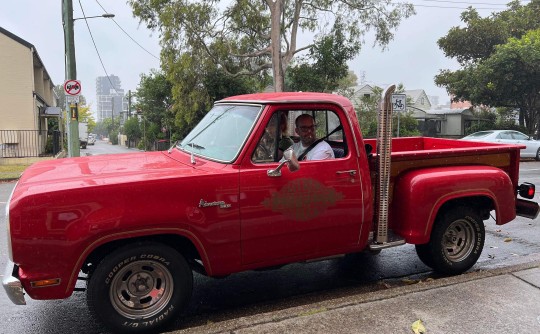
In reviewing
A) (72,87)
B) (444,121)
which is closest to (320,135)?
(72,87)

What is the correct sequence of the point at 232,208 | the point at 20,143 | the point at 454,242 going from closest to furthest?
the point at 232,208, the point at 454,242, the point at 20,143

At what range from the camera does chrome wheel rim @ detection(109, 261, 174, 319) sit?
340 centimetres

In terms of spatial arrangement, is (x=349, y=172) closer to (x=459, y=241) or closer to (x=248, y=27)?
(x=459, y=241)

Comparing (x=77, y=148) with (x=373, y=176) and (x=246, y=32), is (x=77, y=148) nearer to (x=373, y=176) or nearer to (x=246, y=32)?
(x=246, y=32)

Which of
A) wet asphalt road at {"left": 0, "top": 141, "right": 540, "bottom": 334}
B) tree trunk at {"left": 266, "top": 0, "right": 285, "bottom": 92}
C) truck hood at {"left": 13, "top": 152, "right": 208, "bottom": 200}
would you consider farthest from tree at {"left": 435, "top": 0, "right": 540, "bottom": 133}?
truck hood at {"left": 13, "top": 152, "right": 208, "bottom": 200}

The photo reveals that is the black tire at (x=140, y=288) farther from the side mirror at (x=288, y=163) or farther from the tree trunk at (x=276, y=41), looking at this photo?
the tree trunk at (x=276, y=41)

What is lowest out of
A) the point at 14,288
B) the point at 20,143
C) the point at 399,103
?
the point at 14,288

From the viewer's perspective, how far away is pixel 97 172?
3.65 meters

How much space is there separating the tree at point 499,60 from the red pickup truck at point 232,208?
22.5 metres

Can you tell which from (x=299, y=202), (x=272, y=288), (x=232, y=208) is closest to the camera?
(x=232, y=208)

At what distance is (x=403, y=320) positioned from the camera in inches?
135

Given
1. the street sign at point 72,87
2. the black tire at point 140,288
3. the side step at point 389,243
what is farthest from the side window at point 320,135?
the street sign at point 72,87

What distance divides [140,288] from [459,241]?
11.2 ft

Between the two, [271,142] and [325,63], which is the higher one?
[325,63]
